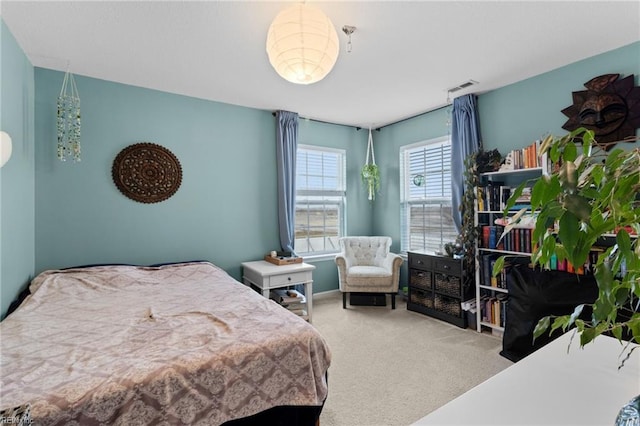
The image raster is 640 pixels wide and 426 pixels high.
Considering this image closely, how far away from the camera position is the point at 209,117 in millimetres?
3574

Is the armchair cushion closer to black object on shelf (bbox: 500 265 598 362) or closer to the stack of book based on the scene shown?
the stack of book

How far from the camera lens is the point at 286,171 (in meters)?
3.99

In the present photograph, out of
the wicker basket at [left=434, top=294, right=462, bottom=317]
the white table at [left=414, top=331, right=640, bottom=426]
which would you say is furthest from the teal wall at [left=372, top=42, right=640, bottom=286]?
the white table at [left=414, top=331, right=640, bottom=426]

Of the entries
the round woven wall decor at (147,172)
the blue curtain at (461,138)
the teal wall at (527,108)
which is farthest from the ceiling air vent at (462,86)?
the round woven wall decor at (147,172)

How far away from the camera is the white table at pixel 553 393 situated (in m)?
0.76

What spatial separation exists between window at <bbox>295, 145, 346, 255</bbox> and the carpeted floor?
1109 mm

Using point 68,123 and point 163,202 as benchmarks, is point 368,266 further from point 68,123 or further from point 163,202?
point 68,123

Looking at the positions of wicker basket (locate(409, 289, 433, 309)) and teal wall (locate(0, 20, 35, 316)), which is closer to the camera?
teal wall (locate(0, 20, 35, 316))

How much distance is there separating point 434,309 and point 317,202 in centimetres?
208

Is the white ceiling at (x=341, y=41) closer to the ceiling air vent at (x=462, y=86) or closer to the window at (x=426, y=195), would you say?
the ceiling air vent at (x=462, y=86)

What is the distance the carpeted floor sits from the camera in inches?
79.3

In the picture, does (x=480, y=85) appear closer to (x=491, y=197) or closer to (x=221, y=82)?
(x=491, y=197)

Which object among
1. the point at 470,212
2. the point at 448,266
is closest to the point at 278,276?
the point at 448,266

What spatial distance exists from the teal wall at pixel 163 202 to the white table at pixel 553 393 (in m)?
3.19
